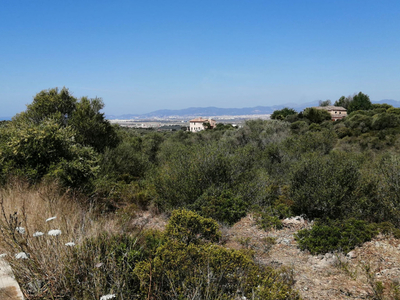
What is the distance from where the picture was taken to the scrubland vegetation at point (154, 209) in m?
2.93

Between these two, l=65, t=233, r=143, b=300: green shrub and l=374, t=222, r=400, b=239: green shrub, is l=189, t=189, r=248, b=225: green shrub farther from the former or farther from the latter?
l=65, t=233, r=143, b=300: green shrub

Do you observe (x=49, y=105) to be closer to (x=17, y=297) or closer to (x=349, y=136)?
(x=17, y=297)

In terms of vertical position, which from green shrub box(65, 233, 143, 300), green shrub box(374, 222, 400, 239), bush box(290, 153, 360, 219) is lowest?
green shrub box(374, 222, 400, 239)

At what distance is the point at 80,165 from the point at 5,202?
142 inches

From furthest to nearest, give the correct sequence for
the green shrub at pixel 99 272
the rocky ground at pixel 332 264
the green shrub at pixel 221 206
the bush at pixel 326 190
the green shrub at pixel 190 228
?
1. the green shrub at pixel 221 206
2. the bush at pixel 326 190
3. the green shrub at pixel 190 228
4. the rocky ground at pixel 332 264
5. the green shrub at pixel 99 272

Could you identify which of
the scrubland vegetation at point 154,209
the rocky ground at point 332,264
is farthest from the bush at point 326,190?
the rocky ground at point 332,264

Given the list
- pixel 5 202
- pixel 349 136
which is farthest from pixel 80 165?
pixel 349 136

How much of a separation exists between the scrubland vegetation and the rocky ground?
0.26 meters

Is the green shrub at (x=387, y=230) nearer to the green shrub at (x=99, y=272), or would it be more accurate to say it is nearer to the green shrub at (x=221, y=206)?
the green shrub at (x=221, y=206)

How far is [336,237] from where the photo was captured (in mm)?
5574

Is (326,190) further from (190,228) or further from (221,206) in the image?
(190,228)

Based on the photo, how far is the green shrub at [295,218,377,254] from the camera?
5.48m

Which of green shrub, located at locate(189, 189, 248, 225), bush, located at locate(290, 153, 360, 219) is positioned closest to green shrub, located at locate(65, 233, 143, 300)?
green shrub, located at locate(189, 189, 248, 225)

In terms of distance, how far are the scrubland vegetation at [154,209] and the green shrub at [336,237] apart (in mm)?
25
